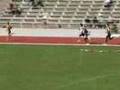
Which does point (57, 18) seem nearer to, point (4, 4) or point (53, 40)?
point (4, 4)

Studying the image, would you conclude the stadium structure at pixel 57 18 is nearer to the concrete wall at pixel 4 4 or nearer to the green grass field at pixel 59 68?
the concrete wall at pixel 4 4

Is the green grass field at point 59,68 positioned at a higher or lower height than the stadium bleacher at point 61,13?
lower

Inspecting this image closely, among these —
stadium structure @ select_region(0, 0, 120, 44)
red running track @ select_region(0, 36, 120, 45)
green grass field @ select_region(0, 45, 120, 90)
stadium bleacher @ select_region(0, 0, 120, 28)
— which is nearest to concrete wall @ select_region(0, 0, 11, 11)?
stadium structure @ select_region(0, 0, 120, 44)

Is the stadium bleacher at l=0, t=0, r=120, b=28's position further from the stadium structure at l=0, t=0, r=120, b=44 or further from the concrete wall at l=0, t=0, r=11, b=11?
the concrete wall at l=0, t=0, r=11, b=11

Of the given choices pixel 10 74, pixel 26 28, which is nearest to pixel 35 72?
pixel 10 74

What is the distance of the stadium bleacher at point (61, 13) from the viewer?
125 ft

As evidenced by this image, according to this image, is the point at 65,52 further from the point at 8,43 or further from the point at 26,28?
the point at 26,28

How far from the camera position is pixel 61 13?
131 feet

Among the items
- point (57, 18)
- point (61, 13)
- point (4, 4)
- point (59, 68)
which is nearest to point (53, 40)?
point (57, 18)

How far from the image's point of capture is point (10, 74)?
56.6ft

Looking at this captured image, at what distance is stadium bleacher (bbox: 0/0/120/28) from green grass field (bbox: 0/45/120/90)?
11.7 m

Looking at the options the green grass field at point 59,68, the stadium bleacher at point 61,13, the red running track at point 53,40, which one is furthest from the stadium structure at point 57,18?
the green grass field at point 59,68

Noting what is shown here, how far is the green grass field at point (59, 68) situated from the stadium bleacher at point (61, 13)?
11.7 meters

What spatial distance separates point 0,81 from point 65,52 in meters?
8.94
